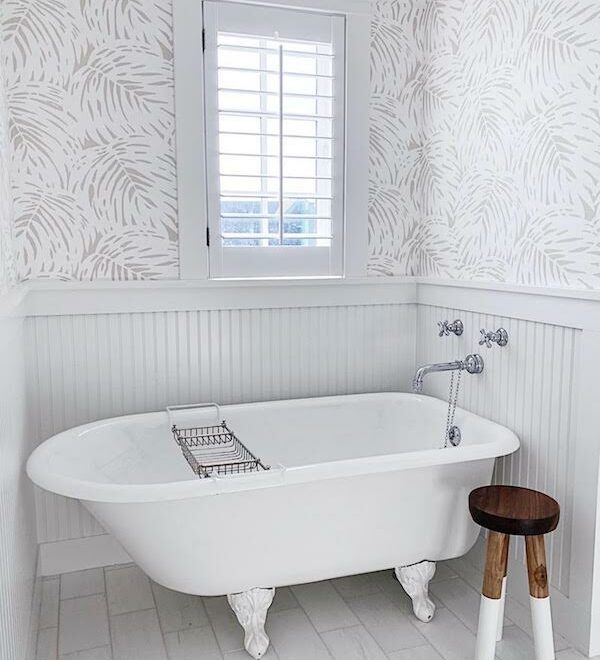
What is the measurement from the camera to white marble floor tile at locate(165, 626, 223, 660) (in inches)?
77.5

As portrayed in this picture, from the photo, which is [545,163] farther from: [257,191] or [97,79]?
[97,79]

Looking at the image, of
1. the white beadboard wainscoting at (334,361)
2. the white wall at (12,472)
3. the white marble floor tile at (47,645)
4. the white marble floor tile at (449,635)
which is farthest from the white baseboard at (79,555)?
the white marble floor tile at (449,635)

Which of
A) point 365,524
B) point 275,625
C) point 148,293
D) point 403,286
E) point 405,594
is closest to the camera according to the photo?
point 365,524

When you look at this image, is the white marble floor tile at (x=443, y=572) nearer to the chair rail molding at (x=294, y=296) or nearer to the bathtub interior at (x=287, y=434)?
the bathtub interior at (x=287, y=434)

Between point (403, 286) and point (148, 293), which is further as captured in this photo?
point (403, 286)

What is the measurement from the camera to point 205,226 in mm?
2525

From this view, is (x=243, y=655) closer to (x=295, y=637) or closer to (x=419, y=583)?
(x=295, y=637)

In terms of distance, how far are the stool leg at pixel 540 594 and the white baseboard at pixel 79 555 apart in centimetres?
154

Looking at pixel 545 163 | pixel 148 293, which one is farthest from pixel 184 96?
pixel 545 163

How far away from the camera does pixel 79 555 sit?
8.23 feet

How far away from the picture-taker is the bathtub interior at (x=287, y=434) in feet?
7.25

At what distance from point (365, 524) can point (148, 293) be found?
46.8 inches

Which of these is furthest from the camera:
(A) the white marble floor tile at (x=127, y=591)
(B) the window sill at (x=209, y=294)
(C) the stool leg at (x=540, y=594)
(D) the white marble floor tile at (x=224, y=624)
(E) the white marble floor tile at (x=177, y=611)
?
(B) the window sill at (x=209, y=294)

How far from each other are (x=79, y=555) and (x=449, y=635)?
1405mm
